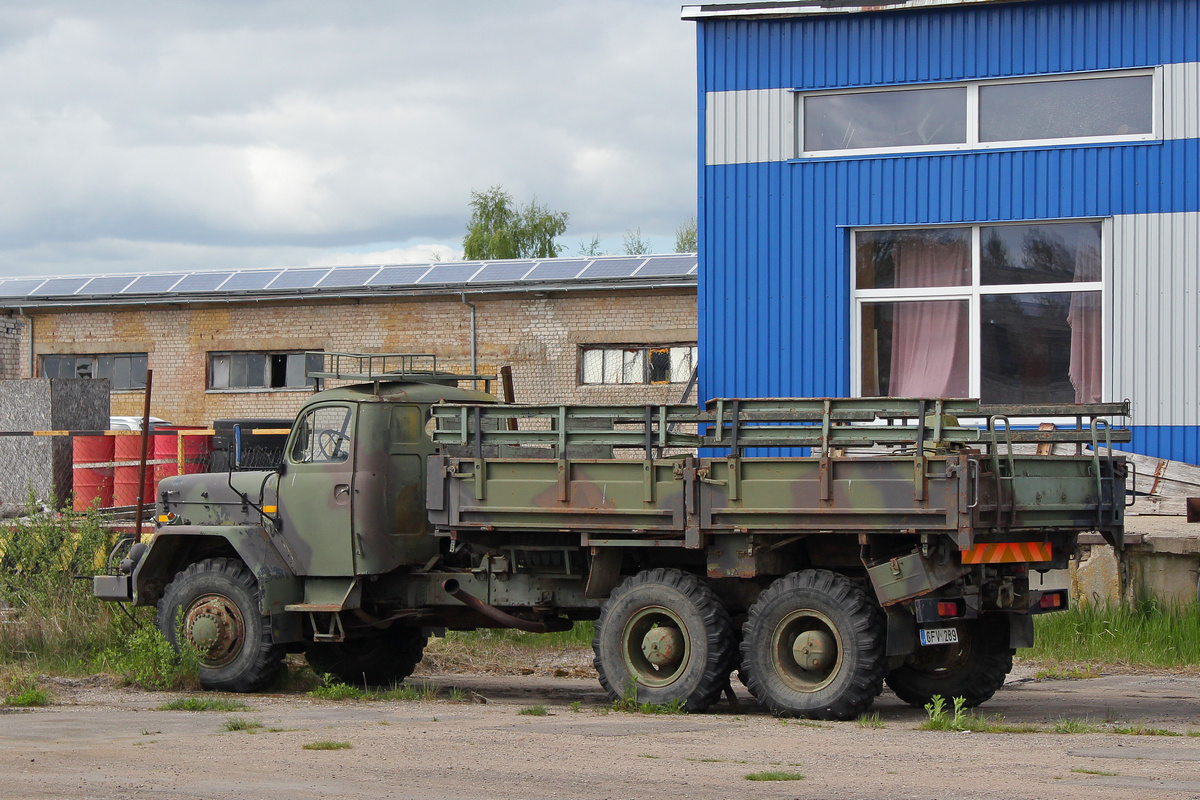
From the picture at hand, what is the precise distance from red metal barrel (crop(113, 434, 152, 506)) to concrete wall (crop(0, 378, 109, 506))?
671mm

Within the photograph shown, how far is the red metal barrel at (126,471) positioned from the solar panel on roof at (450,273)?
39.6 feet

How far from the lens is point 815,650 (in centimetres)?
984

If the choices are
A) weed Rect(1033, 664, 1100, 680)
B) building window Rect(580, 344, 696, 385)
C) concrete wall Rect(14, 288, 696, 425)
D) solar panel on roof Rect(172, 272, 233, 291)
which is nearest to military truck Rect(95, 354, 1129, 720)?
weed Rect(1033, 664, 1100, 680)

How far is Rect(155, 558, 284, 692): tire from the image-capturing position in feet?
38.4

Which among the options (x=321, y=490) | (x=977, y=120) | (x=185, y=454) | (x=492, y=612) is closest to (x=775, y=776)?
(x=492, y=612)

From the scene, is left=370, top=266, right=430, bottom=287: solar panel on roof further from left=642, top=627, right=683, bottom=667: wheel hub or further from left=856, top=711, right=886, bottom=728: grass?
left=856, top=711, right=886, bottom=728: grass

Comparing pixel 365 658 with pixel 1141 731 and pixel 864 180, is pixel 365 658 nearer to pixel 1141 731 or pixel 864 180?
pixel 1141 731

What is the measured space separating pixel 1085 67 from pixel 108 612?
36.0ft

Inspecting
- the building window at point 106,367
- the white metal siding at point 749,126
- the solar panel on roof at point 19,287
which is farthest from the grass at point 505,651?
the solar panel on roof at point 19,287

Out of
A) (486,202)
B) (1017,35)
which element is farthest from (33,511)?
(486,202)

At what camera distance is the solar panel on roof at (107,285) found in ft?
100

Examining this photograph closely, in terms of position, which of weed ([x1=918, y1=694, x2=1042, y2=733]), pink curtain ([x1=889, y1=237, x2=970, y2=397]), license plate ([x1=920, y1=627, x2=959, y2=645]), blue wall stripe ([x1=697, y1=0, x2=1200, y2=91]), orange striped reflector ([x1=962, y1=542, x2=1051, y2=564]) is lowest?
weed ([x1=918, y1=694, x2=1042, y2=733])

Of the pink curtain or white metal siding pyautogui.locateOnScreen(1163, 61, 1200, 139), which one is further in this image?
the pink curtain

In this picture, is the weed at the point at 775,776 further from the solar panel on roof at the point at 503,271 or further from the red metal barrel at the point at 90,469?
the solar panel on roof at the point at 503,271
